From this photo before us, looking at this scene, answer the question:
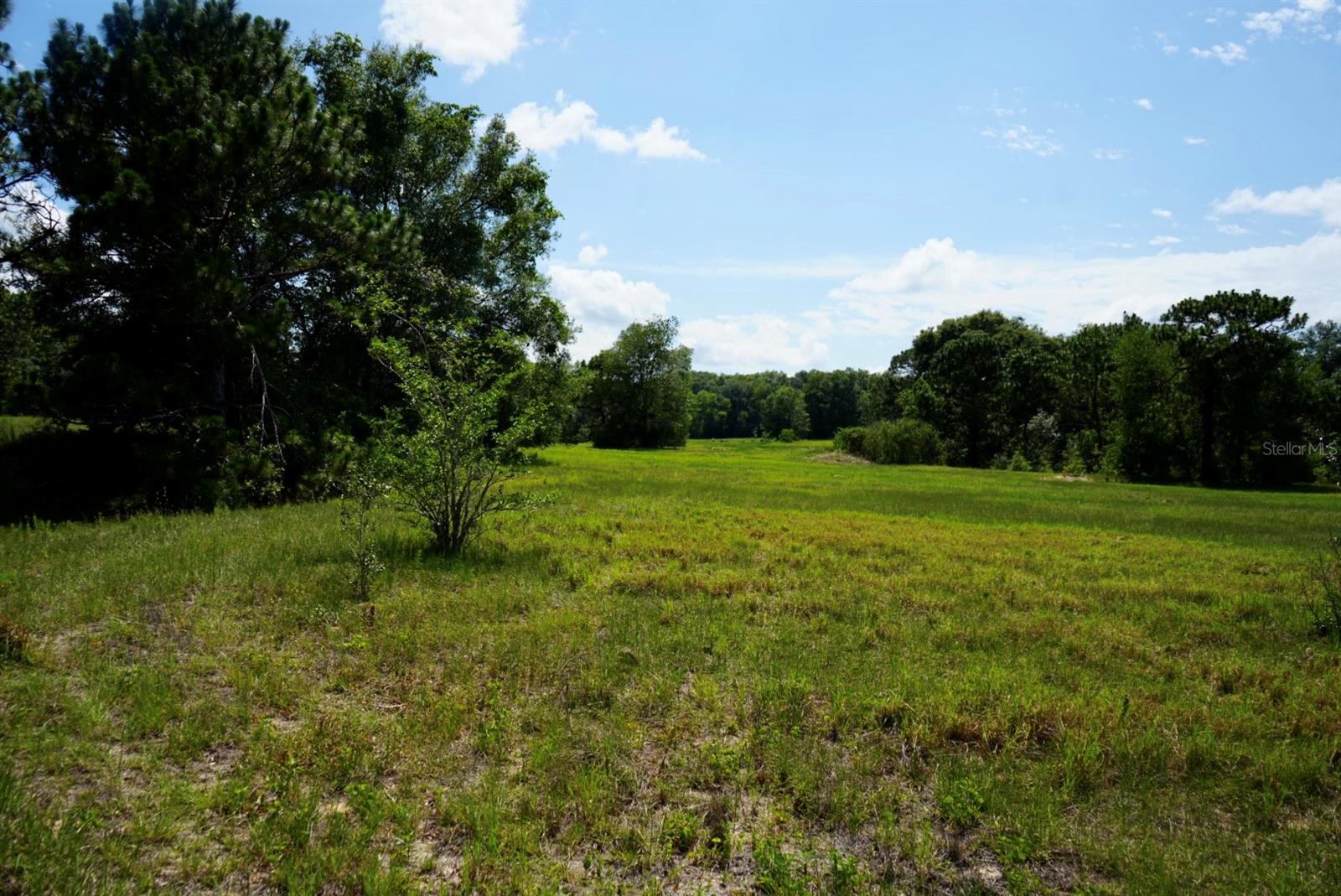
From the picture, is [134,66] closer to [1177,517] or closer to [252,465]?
[252,465]

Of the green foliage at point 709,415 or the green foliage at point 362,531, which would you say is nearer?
the green foliage at point 362,531

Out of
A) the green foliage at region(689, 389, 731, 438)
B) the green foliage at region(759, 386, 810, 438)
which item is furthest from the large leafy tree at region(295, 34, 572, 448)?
the green foliage at region(689, 389, 731, 438)

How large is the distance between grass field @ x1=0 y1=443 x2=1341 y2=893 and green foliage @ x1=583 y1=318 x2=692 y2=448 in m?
64.1

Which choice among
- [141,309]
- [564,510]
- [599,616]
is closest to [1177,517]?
[564,510]

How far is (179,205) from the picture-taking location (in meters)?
14.6

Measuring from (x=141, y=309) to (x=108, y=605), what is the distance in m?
11.6

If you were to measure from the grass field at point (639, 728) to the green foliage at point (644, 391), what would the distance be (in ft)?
210

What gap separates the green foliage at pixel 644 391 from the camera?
7456 centimetres

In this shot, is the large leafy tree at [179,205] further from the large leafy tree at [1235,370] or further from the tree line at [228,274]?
the large leafy tree at [1235,370]

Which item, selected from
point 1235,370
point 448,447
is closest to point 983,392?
point 1235,370

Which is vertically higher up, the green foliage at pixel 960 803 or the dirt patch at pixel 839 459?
the dirt patch at pixel 839 459

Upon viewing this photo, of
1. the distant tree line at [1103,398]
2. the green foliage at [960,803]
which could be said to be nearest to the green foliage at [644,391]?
the distant tree line at [1103,398]

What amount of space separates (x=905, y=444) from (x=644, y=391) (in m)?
31.8

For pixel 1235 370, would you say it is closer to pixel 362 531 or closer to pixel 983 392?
pixel 983 392
